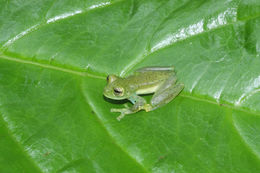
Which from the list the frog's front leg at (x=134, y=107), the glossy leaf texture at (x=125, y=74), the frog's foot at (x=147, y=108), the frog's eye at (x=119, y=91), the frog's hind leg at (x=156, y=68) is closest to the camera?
the glossy leaf texture at (x=125, y=74)

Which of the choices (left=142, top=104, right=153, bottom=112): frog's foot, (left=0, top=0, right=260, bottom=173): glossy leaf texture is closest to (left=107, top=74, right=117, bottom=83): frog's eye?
(left=0, top=0, right=260, bottom=173): glossy leaf texture

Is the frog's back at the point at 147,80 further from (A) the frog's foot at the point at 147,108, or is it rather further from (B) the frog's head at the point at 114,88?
(A) the frog's foot at the point at 147,108

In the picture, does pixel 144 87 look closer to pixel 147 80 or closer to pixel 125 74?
pixel 147 80

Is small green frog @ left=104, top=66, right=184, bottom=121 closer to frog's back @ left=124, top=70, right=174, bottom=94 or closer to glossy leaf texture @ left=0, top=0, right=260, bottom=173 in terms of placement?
frog's back @ left=124, top=70, right=174, bottom=94

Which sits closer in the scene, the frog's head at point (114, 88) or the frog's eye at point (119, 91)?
the frog's head at point (114, 88)

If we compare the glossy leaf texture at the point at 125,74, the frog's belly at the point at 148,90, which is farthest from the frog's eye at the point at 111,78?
the frog's belly at the point at 148,90

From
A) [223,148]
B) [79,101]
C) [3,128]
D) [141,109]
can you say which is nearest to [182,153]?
[223,148]

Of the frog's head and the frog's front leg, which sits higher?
the frog's head

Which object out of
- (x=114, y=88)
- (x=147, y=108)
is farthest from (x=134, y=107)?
(x=114, y=88)
